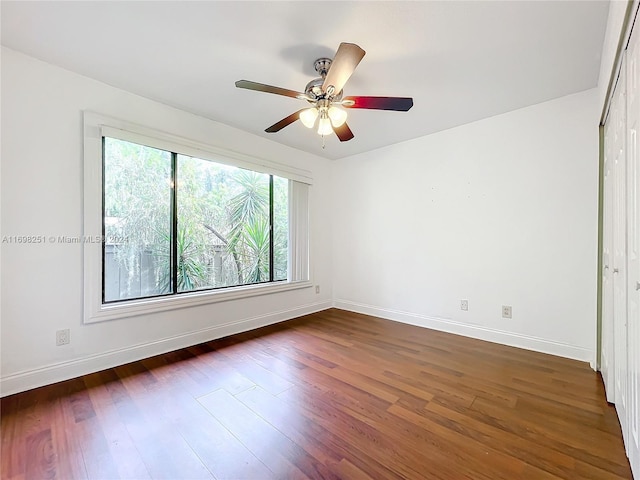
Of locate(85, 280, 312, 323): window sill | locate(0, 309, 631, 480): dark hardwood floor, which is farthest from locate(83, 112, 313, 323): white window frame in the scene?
locate(0, 309, 631, 480): dark hardwood floor

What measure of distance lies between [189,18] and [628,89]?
2468 mm

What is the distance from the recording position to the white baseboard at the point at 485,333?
8.25ft

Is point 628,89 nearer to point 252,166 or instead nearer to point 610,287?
point 610,287

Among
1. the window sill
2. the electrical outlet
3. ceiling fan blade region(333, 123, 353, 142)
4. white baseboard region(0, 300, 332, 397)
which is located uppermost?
ceiling fan blade region(333, 123, 353, 142)

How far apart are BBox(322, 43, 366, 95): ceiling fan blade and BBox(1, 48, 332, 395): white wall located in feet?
6.29

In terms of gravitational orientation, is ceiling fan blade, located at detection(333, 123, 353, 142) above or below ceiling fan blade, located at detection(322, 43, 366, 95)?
below

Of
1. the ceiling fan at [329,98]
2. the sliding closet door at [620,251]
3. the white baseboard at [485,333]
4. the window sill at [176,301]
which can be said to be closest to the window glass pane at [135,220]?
the window sill at [176,301]

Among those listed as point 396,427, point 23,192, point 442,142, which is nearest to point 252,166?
point 23,192

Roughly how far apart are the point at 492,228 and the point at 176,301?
343cm

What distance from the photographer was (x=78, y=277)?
7.34ft

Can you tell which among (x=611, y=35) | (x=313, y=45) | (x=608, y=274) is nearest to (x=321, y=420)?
(x=608, y=274)

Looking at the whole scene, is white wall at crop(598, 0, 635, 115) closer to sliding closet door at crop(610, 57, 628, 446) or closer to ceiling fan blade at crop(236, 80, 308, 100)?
sliding closet door at crop(610, 57, 628, 446)

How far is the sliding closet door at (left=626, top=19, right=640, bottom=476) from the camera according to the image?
1.21m

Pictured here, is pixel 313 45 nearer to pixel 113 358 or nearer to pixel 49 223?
pixel 49 223
